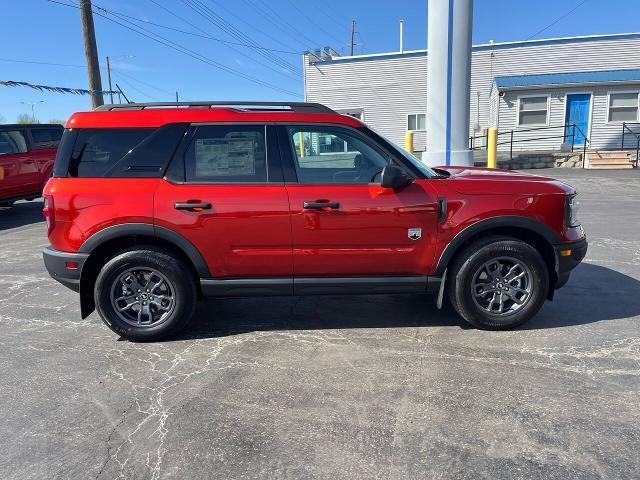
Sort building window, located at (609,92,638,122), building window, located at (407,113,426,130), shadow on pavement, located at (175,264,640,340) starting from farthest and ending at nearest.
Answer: building window, located at (407,113,426,130) < building window, located at (609,92,638,122) < shadow on pavement, located at (175,264,640,340)

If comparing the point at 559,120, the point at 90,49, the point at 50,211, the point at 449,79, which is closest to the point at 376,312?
the point at 50,211

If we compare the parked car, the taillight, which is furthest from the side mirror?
the parked car

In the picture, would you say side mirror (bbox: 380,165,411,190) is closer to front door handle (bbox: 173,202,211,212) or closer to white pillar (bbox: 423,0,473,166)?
front door handle (bbox: 173,202,211,212)

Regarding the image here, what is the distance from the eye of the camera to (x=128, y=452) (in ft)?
8.96

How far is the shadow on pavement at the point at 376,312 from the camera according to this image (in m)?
4.49

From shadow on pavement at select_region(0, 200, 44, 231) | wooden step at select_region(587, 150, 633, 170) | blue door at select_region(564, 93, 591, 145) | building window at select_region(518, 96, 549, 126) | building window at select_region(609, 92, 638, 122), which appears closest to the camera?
shadow on pavement at select_region(0, 200, 44, 231)

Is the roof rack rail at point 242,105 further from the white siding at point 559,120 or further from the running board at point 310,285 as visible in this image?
the white siding at point 559,120

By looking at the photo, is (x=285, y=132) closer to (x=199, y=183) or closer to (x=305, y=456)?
(x=199, y=183)

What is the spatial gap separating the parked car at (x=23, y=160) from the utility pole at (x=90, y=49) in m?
3.29

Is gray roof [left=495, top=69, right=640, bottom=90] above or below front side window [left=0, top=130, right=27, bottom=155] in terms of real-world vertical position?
above

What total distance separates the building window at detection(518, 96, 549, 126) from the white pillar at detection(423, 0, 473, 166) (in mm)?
12213

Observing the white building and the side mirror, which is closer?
the side mirror

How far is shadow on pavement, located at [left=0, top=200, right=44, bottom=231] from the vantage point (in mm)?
10694

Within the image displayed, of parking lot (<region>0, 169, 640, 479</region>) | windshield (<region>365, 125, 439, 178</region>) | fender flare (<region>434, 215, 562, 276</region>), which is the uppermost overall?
windshield (<region>365, 125, 439, 178</region>)
